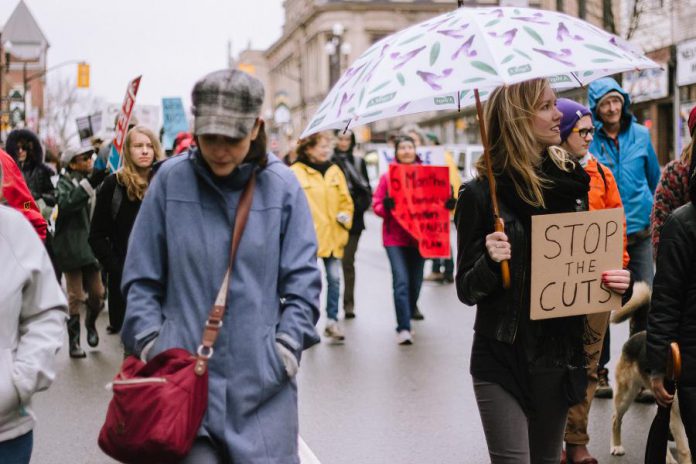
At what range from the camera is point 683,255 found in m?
3.87

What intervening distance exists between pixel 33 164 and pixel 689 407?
9.14 metres

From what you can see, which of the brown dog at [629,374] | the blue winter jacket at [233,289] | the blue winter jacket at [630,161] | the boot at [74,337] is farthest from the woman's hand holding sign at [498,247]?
the boot at [74,337]

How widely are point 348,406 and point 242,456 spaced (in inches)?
173

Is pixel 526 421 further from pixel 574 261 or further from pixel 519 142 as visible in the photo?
pixel 519 142

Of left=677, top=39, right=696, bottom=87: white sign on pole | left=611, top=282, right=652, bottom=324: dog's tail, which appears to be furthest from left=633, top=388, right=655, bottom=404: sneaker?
left=677, top=39, right=696, bottom=87: white sign on pole

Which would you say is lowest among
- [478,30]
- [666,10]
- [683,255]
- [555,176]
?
[683,255]

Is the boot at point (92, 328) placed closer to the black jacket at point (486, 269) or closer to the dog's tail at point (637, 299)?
the dog's tail at point (637, 299)

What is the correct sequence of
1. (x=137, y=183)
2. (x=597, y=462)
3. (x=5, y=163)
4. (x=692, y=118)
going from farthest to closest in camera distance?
(x=137, y=183), (x=597, y=462), (x=5, y=163), (x=692, y=118)

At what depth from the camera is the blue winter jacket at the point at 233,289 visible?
321cm

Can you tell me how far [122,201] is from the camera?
7117 mm

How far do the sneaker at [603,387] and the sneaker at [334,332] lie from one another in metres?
3.27

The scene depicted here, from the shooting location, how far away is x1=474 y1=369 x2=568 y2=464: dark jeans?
12.5 feet

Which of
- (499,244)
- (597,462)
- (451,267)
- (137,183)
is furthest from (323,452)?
(451,267)

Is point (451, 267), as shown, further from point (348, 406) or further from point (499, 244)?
point (499, 244)
